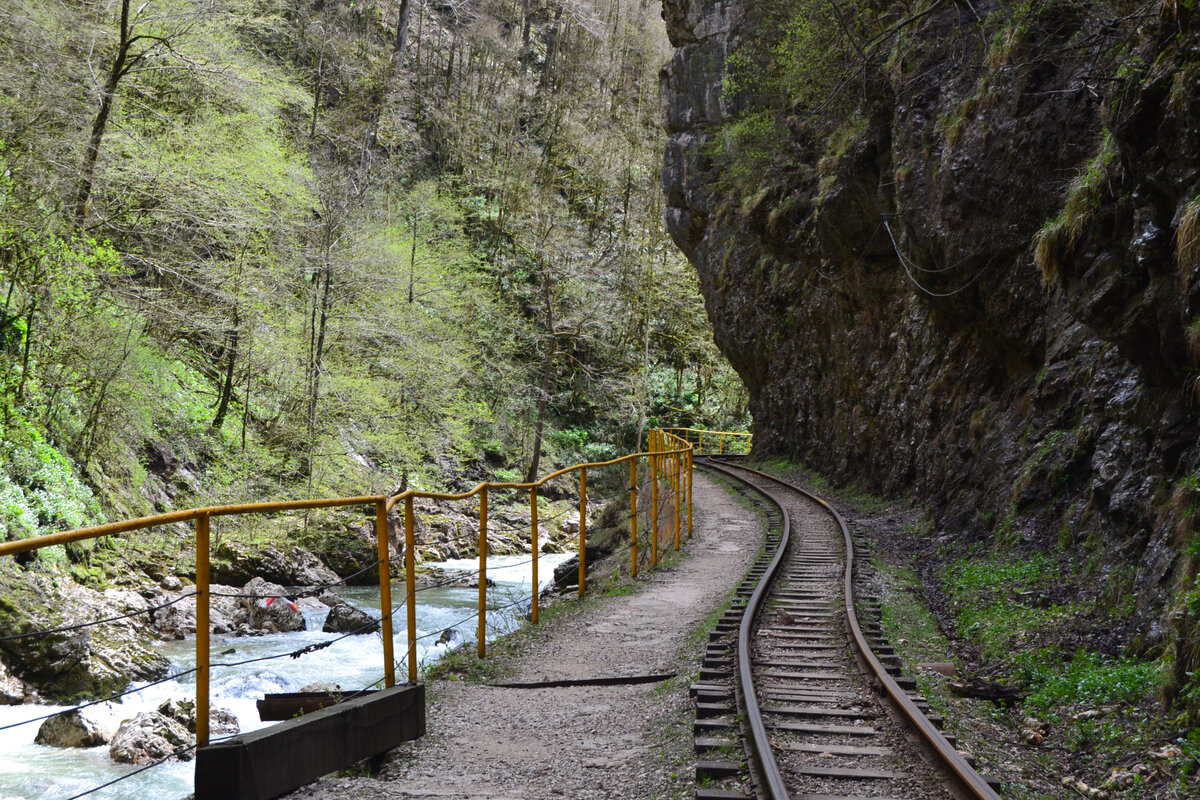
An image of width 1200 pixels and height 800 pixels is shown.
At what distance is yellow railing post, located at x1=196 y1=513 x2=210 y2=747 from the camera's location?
371 centimetres

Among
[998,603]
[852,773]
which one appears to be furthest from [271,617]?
[852,773]

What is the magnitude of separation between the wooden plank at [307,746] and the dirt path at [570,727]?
13 cm

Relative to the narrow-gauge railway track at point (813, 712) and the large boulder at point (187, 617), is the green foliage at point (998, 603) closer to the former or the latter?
the narrow-gauge railway track at point (813, 712)

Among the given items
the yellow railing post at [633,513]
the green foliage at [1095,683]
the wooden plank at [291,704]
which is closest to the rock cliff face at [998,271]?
the green foliage at [1095,683]

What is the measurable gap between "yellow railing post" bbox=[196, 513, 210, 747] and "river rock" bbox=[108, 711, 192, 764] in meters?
4.74

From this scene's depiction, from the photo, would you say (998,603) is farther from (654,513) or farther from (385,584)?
(385,584)

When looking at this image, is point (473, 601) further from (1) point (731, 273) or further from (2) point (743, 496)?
(1) point (731, 273)

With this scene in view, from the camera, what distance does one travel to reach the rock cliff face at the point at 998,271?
25.5ft

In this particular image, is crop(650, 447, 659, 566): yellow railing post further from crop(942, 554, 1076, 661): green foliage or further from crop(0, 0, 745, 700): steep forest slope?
crop(0, 0, 745, 700): steep forest slope

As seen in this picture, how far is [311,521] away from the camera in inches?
766

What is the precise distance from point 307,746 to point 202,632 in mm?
996

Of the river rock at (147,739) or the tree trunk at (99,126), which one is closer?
the river rock at (147,739)

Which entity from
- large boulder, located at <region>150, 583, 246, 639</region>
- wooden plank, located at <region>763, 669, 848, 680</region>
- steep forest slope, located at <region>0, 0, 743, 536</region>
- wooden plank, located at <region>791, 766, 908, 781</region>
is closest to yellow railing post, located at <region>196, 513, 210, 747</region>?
wooden plank, located at <region>791, 766, 908, 781</region>

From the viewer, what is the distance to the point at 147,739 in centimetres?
820
